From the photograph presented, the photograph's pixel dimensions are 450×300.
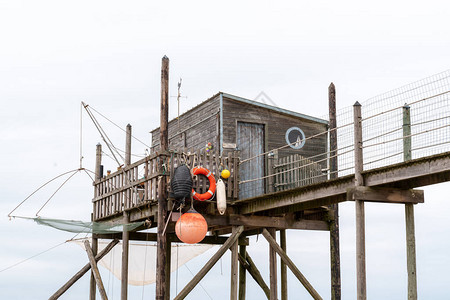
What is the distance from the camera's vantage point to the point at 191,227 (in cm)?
1650

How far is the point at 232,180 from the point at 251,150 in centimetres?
269

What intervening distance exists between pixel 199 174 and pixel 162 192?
1.06 m

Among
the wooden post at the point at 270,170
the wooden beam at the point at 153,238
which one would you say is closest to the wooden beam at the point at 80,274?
the wooden beam at the point at 153,238

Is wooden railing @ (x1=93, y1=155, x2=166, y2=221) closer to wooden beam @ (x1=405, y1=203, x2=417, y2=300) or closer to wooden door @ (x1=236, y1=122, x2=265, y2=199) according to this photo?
wooden door @ (x1=236, y1=122, x2=265, y2=199)

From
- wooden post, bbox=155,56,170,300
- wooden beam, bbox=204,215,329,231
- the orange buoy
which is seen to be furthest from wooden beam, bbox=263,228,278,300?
wooden post, bbox=155,56,170,300

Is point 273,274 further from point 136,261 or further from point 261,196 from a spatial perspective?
point 136,261

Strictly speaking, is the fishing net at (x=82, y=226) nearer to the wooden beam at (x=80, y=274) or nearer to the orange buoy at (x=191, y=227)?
the wooden beam at (x=80, y=274)

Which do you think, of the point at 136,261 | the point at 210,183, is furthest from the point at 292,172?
the point at 136,261

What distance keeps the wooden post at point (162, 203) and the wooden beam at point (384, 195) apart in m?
5.26

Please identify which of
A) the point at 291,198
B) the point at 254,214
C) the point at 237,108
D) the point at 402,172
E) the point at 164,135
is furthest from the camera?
the point at 237,108

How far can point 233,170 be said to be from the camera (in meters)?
18.0

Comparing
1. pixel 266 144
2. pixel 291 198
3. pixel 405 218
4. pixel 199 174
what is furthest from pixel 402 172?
pixel 266 144

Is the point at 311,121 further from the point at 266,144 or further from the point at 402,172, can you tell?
the point at 402,172

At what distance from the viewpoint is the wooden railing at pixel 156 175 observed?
17.3 metres
